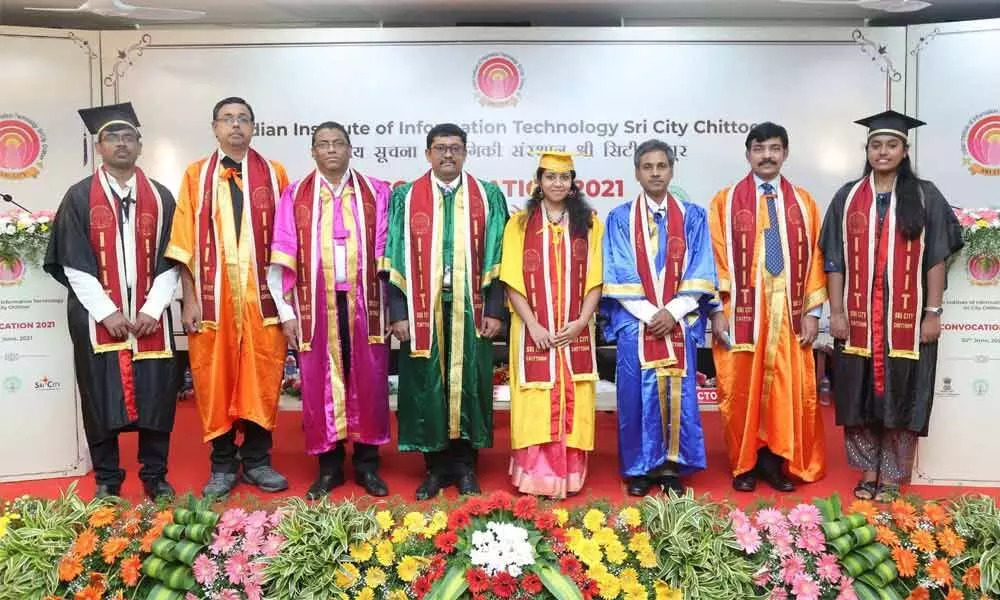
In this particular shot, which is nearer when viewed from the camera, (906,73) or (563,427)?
(563,427)

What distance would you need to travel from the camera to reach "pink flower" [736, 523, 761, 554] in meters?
3.01

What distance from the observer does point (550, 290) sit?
12.7 feet

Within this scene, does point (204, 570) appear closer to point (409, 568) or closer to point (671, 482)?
point (409, 568)

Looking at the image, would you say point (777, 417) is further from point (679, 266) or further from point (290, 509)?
point (290, 509)

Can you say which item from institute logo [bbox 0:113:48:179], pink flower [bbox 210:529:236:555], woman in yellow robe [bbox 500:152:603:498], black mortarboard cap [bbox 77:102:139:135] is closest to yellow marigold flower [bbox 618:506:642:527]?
woman in yellow robe [bbox 500:152:603:498]

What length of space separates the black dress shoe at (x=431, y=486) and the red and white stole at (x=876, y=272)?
215 centimetres

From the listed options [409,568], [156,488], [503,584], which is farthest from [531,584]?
[156,488]

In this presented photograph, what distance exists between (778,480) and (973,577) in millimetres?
1157

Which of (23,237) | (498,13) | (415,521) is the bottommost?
(415,521)

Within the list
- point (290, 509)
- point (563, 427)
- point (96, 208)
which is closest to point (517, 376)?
point (563, 427)

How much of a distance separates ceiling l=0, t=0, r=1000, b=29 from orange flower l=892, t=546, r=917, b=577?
157 inches

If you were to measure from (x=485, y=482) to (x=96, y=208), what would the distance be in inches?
93.7

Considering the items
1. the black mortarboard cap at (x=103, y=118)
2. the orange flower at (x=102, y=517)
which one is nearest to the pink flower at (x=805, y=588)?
the orange flower at (x=102, y=517)

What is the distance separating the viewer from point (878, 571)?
3.00 meters
